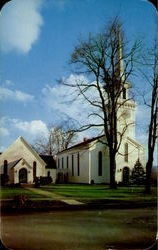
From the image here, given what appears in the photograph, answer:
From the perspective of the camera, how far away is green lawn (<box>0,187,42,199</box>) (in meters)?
7.20

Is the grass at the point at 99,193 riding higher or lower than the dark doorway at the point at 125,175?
lower

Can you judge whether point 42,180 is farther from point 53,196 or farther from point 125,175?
point 125,175

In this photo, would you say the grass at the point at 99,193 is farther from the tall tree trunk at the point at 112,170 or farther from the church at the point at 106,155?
the church at the point at 106,155

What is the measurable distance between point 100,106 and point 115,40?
1.53m

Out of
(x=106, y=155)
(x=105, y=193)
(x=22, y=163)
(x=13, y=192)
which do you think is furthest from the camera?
(x=106, y=155)

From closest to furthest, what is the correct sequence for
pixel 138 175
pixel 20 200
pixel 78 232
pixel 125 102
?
Answer: pixel 78 232, pixel 20 200, pixel 125 102, pixel 138 175

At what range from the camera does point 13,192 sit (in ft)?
25.8

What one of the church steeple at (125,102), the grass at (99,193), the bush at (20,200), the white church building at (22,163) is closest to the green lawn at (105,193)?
the grass at (99,193)

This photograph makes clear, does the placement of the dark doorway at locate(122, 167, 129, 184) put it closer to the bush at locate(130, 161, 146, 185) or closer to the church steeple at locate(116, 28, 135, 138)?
the bush at locate(130, 161, 146, 185)

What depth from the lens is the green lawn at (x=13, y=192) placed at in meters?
7.20

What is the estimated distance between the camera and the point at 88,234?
17.9ft

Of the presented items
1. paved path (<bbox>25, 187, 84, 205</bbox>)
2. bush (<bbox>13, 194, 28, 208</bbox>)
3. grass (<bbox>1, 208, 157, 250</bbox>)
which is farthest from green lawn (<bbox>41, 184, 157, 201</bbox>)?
grass (<bbox>1, 208, 157, 250</bbox>)

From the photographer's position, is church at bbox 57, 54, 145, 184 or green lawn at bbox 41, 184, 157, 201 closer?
church at bbox 57, 54, 145, 184

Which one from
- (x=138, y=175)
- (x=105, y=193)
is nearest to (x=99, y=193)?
(x=105, y=193)
